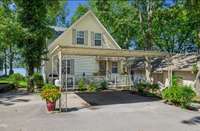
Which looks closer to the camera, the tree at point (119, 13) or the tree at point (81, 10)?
the tree at point (119, 13)

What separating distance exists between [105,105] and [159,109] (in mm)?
3204

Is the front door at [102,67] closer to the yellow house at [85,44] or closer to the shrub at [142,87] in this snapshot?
the yellow house at [85,44]

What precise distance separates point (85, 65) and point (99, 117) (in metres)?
14.8

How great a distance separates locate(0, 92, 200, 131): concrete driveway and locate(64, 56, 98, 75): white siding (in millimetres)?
9920

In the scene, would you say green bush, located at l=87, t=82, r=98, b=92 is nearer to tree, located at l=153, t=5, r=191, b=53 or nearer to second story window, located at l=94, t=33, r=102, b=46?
second story window, located at l=94, t=33, r=102, b=46

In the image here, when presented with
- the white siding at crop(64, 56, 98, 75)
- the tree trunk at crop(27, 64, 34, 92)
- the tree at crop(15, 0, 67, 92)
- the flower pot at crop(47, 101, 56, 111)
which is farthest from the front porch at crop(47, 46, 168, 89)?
the flower pot at crop(47, 101, 56, 111)

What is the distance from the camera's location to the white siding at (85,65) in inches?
1056

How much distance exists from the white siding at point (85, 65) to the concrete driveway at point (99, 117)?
992cm

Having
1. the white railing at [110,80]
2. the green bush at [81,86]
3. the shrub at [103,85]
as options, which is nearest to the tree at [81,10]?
the white railing at [110,80]

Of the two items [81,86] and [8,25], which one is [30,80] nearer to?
[81,86]

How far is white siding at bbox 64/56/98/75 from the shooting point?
2683cm

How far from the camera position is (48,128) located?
10.5 m

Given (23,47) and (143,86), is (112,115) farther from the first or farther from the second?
(23,47)

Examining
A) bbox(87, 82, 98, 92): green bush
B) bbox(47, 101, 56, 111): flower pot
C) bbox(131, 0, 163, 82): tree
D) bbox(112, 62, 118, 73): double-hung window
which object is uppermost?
bbox(131, 0, 163, 82): tree
